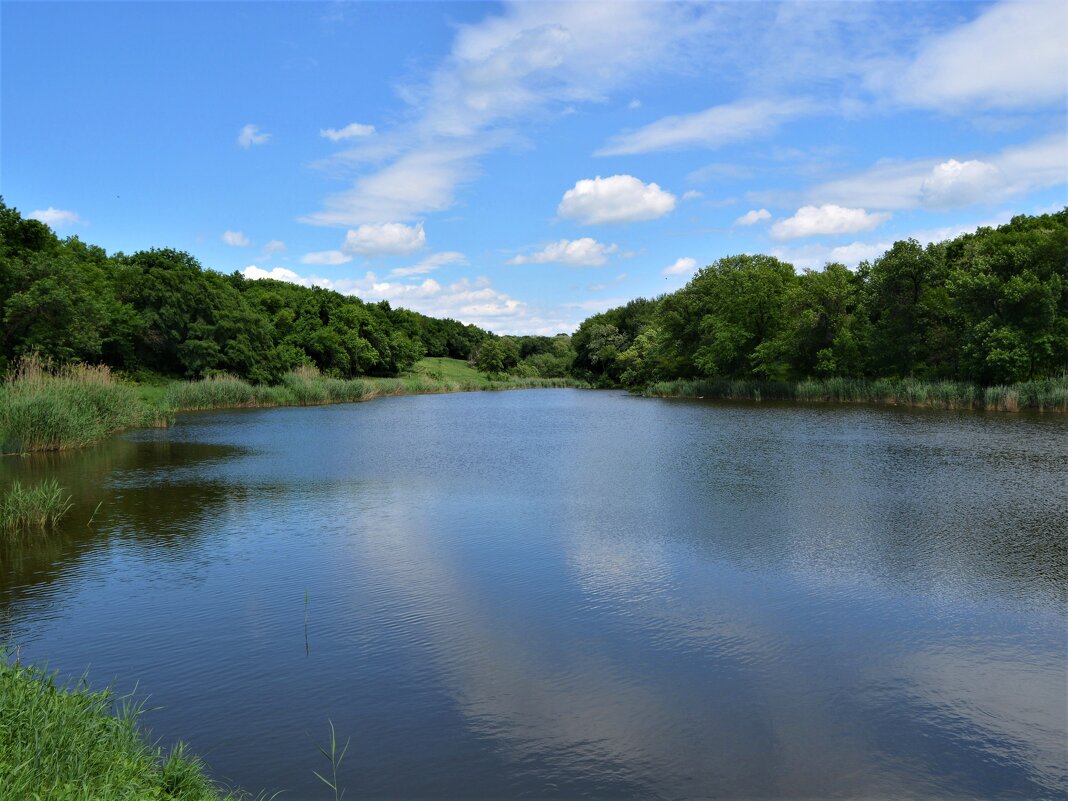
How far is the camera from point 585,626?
7.41 m

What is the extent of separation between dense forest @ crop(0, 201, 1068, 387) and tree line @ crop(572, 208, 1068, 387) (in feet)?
0.33

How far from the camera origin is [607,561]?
9.81 meters

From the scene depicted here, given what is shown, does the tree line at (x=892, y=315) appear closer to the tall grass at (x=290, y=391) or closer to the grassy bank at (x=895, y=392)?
the grassy bank at (x=895, y=392)

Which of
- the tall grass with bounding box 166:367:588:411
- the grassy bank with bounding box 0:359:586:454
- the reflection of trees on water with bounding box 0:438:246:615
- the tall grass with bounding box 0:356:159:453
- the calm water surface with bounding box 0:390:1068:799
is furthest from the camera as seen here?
the tall grass with bounding box 166:367:588:411

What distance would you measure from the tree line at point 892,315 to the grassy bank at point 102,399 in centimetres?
2793

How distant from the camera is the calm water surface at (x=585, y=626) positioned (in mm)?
4992

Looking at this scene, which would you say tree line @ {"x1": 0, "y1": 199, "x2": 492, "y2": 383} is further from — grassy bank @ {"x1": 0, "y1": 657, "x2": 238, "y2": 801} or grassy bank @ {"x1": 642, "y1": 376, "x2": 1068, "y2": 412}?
grassy bank @ {"x1": 642, "y1": 376, "x2": 1068, "y2": 412}

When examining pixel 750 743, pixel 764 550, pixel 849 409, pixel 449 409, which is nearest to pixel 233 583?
pixel 750 743

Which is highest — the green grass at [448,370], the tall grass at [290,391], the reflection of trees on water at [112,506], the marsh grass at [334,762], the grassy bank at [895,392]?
the green grass at [448,370]

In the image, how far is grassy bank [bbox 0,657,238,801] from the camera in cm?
330

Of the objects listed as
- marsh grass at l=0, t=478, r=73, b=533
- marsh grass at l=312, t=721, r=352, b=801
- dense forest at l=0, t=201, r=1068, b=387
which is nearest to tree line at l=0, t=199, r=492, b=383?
dense forest at l=0, t=201, r=1068, b=387

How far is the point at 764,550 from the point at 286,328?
58467mm

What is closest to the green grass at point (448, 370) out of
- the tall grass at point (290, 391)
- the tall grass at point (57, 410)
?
the tall grass at point (290, 391)

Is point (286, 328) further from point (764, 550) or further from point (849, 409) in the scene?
point (764, 550)
